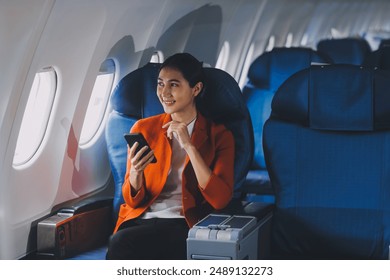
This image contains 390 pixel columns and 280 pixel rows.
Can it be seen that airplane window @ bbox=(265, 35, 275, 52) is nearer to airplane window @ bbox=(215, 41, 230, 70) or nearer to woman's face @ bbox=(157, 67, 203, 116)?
airplane window @ bbox=(215, 41, 230, 70)

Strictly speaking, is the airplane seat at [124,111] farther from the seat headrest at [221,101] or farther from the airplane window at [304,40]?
the airplane window at [304,40]

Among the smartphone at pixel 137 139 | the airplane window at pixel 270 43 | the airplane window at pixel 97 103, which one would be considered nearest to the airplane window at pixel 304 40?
the airplane window at pixel 270 43

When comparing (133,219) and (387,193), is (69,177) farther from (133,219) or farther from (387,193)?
(387,193)

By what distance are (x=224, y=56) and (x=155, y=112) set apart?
197 cm

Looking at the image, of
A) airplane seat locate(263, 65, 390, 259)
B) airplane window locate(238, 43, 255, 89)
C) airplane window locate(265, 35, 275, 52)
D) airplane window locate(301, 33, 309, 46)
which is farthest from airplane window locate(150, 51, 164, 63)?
airplane window locate(301, 33, 309, 46)

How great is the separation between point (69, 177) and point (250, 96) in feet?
4.23

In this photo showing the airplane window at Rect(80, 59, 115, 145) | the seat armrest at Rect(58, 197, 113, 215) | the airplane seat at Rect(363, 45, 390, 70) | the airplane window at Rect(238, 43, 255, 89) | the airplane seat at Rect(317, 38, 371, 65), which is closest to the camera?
the seat armrest at Rect(58, 197, 113, 215)

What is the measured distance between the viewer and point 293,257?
7.55 feet

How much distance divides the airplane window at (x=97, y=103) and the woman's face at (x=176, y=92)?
0.48 meters

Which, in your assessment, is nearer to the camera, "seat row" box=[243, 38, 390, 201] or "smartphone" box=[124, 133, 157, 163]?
"smartphone" box=[124, 133, 157, 163]

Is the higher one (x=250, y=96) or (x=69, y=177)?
(x=250, y=96)

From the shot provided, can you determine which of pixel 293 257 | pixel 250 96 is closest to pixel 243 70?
pixel 250 96

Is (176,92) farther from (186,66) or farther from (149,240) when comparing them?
(149,240)

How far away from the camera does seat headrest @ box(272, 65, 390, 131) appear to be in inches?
87.6
